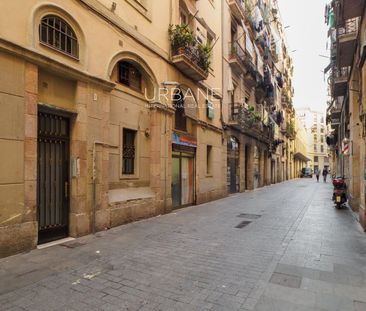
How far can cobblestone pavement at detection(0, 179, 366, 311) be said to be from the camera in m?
3.60

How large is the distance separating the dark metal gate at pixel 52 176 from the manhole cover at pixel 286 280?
4781 millimetres

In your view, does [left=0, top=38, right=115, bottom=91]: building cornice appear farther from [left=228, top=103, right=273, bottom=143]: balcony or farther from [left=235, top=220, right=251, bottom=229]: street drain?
[left=228, top=103, right=273, bottom=143]: balcony

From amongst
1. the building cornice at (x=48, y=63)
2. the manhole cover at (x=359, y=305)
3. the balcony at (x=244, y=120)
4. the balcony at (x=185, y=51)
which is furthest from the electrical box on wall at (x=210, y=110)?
the manhole cover at (x=359, y=305)

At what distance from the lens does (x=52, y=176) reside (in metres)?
6.45

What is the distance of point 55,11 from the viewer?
636 cm

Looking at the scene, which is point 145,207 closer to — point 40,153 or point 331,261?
point 40,153

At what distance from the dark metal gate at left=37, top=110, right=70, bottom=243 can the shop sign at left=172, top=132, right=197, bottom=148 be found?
4889 mm

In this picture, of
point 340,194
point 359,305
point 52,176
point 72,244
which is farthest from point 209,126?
point 359,305

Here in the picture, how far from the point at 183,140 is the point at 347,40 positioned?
699cm

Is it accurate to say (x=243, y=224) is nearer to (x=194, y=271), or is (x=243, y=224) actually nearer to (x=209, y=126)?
(x=194, y=271)

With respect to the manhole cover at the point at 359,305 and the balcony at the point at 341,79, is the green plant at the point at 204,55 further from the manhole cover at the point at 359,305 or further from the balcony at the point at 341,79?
the manhole cover at the point at 359,305

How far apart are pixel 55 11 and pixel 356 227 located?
9.65 meters

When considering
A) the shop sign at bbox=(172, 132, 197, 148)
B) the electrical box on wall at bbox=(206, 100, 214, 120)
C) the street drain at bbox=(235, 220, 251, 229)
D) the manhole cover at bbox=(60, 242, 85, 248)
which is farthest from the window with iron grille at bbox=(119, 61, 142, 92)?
the street drain at bbox=(235, 220, 251, 229)

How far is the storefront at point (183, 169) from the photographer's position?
37.3ft
